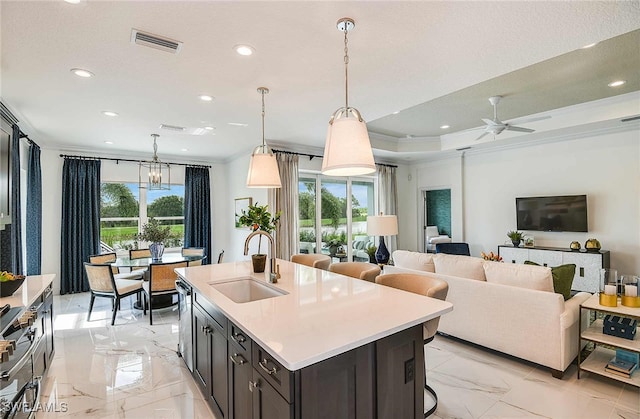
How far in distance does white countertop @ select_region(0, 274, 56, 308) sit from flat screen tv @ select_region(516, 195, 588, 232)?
714 cm

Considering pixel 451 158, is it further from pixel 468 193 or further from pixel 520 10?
pixel 520 10

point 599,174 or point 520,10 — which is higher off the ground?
point 520,10

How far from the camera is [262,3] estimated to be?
6.22 feet

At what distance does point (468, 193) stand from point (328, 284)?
5823 mm

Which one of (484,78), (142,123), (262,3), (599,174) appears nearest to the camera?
(262,3)

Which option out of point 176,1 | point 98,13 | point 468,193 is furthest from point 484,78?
point 468,193

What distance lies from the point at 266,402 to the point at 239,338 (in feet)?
1.20

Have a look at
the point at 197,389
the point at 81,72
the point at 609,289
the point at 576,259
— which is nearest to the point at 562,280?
the point at 609,289

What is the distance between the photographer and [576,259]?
5297 mm

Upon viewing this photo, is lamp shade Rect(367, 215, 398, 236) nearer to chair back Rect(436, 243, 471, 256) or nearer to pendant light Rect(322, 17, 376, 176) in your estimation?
chair back Rect(436, 243, 471, 256)

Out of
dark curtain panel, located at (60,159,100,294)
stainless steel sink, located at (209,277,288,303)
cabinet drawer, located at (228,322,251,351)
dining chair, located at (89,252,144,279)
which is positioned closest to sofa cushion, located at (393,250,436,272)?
stainless steel sink, located at (209,277,288,303)

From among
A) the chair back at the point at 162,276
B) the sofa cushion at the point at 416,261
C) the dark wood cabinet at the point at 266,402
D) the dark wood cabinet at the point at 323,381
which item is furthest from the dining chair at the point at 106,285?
the sofa cushion at the point at 416,261

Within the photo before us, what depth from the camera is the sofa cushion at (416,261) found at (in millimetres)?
3668

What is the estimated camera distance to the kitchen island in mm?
1334
